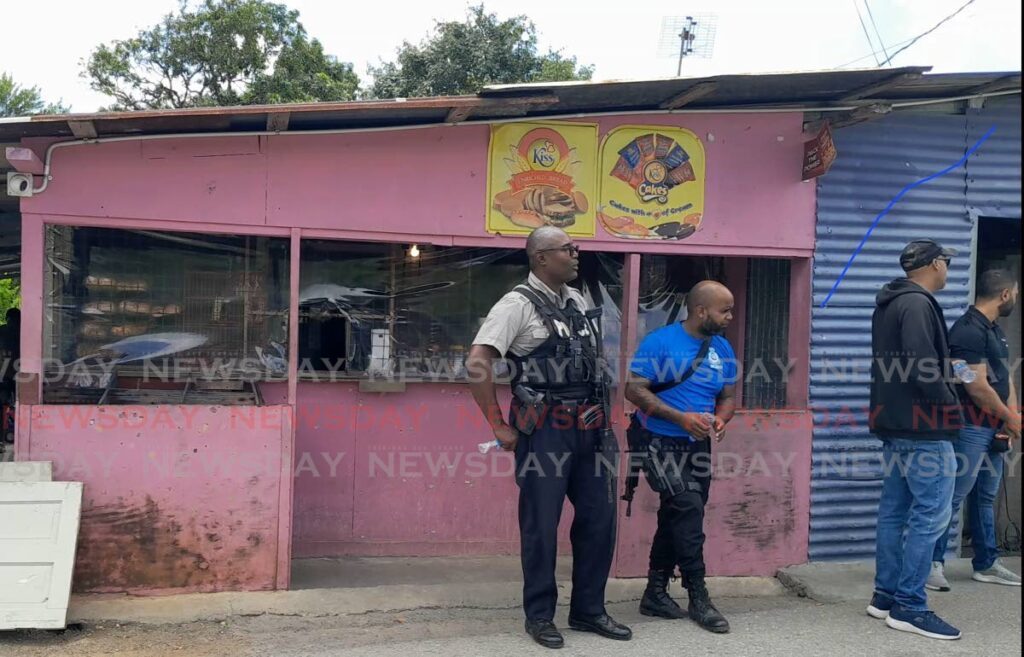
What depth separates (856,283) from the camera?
5246 millimetres

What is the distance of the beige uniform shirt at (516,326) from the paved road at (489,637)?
1.37 meters

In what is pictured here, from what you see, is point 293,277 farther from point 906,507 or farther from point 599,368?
point 906,507

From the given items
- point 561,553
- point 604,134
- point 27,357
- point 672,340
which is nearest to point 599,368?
point 672,340

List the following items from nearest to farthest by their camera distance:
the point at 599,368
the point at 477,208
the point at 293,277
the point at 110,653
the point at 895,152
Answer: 1. the point at 110,653
2. the point at 599,368
3. the point at 293,277
4. the point at 477,208
5. the point at 895,152

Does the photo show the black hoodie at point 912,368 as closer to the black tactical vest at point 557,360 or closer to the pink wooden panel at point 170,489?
the black tactical vest at point 557,360

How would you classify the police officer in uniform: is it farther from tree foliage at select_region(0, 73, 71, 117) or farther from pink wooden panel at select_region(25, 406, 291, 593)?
tree foliage at select_region(0, 73, 71, 117)

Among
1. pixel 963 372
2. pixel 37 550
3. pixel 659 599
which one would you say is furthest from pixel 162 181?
pixel 963 372

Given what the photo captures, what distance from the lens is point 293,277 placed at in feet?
14.7

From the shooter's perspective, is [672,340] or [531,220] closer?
[672,340]

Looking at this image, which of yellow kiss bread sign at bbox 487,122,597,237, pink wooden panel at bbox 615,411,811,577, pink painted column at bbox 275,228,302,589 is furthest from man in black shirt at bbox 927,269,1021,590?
pink painted column at bbox 275,228,302,589

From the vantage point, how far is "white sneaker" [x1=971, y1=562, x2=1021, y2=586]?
4910 millimetres

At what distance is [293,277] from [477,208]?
42.5 inches

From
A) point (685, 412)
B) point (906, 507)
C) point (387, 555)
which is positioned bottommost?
point (387, 555)

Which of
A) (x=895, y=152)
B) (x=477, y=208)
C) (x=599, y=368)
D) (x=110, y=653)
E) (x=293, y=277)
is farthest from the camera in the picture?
(x=895, y=152)
